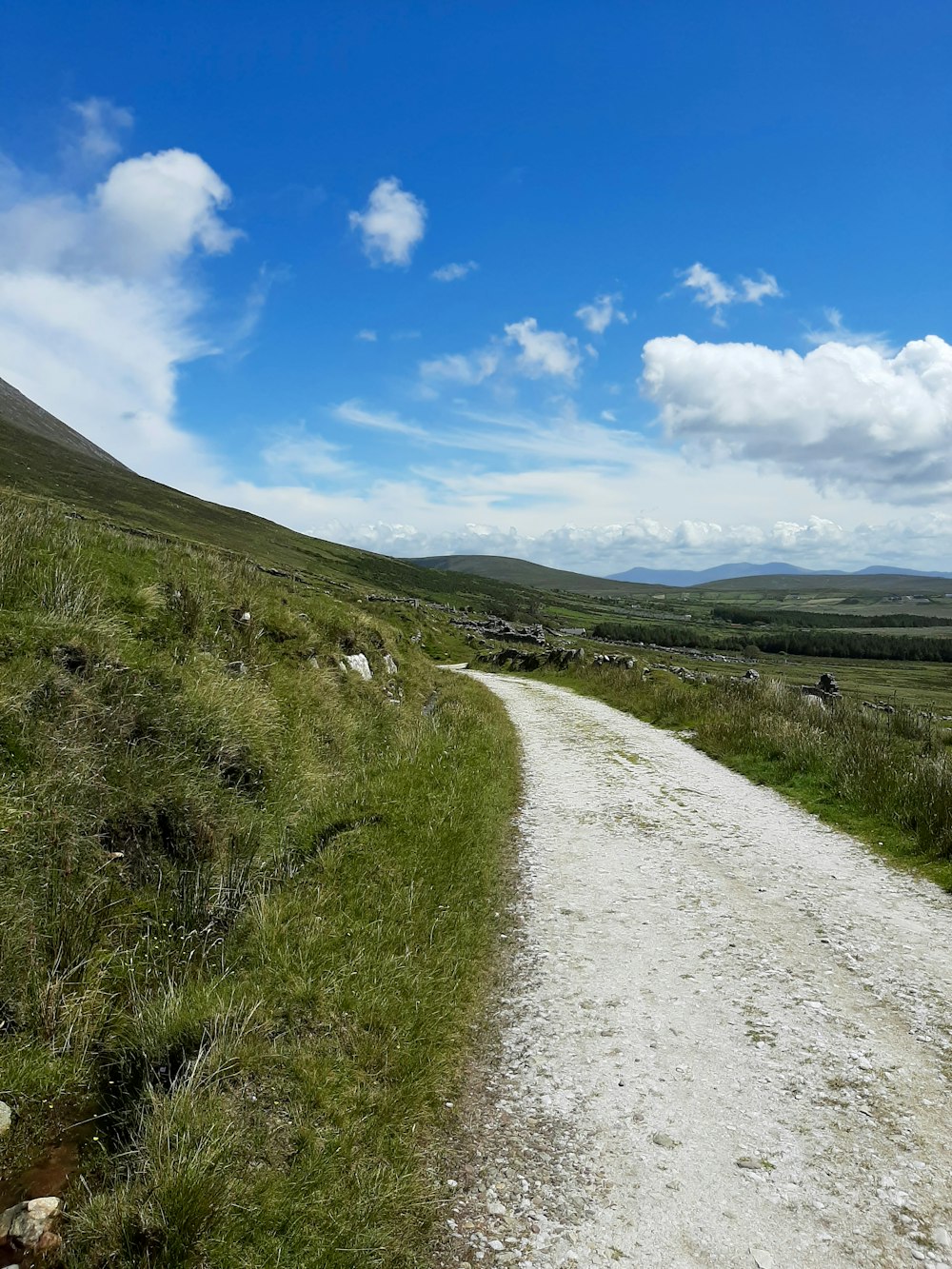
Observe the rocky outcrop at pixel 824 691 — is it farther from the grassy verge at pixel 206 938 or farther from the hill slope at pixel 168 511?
the hill slope at pixel 168 511

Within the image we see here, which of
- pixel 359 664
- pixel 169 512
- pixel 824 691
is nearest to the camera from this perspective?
pixel 359 664

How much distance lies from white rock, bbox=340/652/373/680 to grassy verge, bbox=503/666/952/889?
403 inches

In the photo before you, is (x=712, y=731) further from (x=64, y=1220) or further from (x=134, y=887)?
(x=64, y=1220)

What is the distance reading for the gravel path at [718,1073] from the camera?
13.0 ft

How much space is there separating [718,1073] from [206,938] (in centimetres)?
494

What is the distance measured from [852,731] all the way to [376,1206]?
18107 mm

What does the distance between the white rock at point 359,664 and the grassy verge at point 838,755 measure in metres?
10.2

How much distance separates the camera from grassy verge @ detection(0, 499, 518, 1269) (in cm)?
390

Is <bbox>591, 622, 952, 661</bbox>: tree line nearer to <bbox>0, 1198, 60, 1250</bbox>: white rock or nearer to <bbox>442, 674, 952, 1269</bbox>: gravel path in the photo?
<bbox>442, 674, 952, 1269</bbox>: gravel path

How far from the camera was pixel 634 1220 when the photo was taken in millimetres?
4020

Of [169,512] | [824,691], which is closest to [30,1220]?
[824,691]

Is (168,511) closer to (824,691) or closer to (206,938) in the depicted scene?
(824,691)

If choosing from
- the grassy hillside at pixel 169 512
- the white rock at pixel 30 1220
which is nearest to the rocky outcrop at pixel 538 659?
the white rock at pixel 30 1220

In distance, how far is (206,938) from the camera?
6570 mm
